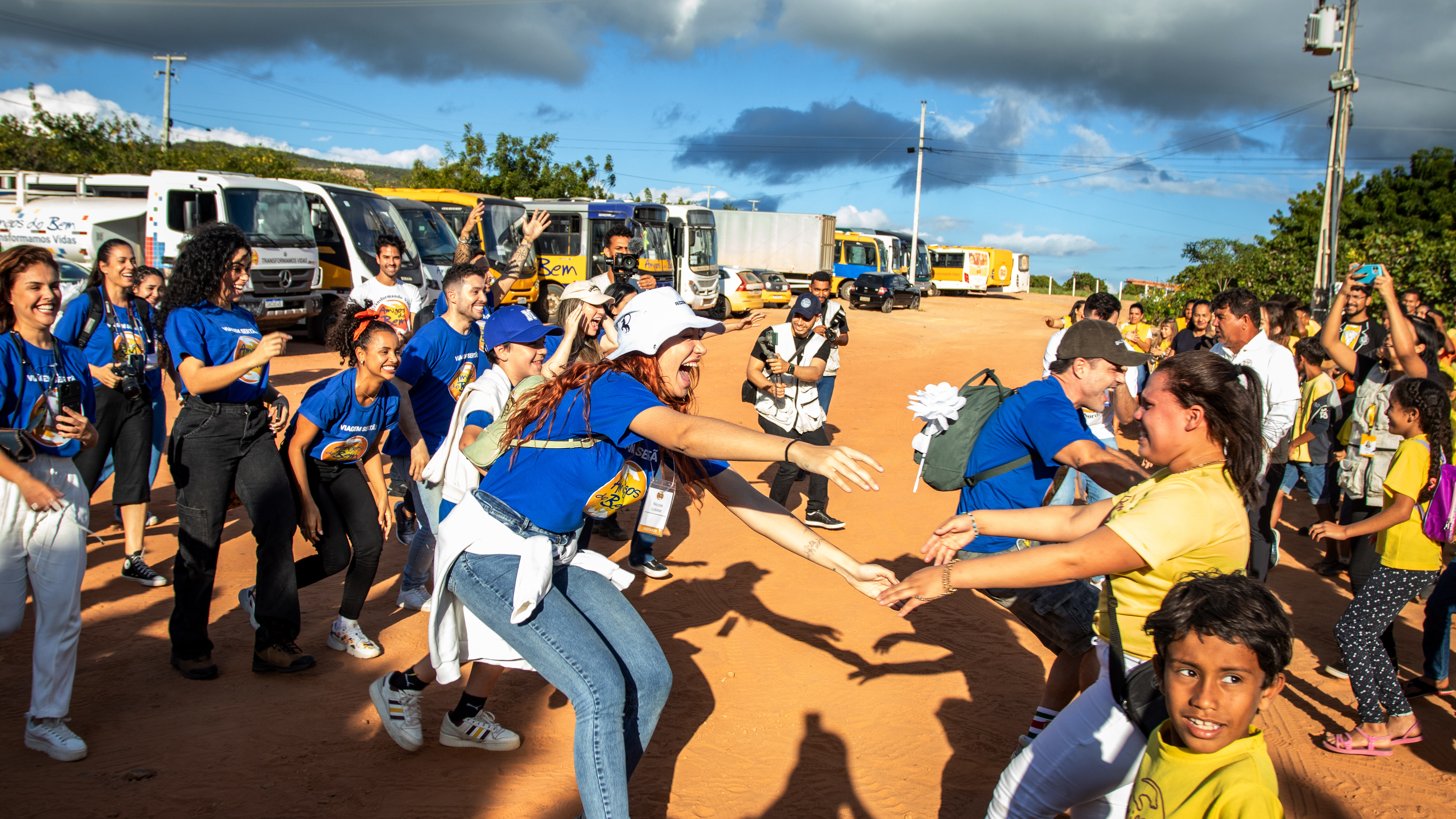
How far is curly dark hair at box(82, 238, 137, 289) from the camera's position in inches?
218

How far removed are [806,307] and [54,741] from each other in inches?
231

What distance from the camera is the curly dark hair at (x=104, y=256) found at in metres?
5.54

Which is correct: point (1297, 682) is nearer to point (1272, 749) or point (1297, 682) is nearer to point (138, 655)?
point (1272, 749)

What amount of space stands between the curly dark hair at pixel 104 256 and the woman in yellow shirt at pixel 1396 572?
7.49m

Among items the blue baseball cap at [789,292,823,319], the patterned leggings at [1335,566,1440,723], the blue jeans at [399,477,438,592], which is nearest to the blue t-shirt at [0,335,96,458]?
the blue jeans at [399,477,438,592]

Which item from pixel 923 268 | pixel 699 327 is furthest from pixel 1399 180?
pixel 699 327

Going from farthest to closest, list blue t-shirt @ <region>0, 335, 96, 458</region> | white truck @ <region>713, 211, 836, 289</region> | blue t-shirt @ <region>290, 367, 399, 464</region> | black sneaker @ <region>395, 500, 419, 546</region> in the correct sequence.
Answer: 1. white truck @ <region>713, 211, 836, 289</region>
2. black sneaker @ <region>395, 500, 419, 546</region>
3. blue t-shirt @ <region>290, 367, 399, 464</region>
4. blue t-shirt @ <region>0, 335, 96, 458</region>

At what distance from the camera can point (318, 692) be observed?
424 centimetres

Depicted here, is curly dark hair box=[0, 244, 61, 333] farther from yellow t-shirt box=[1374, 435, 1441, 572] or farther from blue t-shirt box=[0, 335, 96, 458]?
yellow t-shirt box=[1374, 435, 1441, 572]

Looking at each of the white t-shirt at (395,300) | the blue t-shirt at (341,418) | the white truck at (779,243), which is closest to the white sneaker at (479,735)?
Answer: the blue t-shirt at (341,418)

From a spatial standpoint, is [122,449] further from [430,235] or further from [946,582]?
[430,235]

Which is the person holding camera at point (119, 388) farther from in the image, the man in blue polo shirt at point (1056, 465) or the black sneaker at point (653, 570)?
the man in blue polo shirt at point (1056, 465)

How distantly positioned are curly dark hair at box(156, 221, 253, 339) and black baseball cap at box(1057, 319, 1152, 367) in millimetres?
3874

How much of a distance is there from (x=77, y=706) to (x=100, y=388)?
2573 mm
